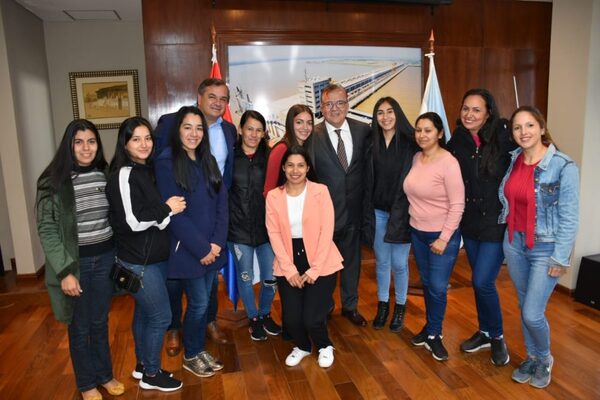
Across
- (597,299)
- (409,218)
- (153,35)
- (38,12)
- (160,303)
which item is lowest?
(597,299)

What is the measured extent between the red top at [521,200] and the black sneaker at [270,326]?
1.69 meters

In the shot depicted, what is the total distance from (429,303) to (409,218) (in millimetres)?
561

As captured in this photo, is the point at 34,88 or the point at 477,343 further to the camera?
the point at 34,88

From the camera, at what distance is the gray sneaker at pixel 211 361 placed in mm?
2762

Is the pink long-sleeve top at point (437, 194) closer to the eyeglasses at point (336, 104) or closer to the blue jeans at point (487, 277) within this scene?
the blue jeans at point (487, 277)

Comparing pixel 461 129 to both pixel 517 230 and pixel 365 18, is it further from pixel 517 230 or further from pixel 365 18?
pixel 365 18

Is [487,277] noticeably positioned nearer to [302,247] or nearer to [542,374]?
[542,374]

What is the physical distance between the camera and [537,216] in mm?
2332

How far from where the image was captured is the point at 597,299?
11.6 feet

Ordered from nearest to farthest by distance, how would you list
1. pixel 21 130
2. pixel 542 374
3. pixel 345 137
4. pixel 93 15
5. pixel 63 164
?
pixel 63 164 < pixel 542 374 < pixel 345 137 < pixel 21 130 < pixel 93 15

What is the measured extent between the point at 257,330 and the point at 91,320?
3.86 ft

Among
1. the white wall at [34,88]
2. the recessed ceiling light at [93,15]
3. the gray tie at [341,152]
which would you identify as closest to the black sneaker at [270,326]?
the gray tie at [341,152]

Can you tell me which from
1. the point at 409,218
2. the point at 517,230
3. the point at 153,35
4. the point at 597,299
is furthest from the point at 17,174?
the point at 597,299

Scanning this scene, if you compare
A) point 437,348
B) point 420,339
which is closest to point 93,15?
point 420,339
